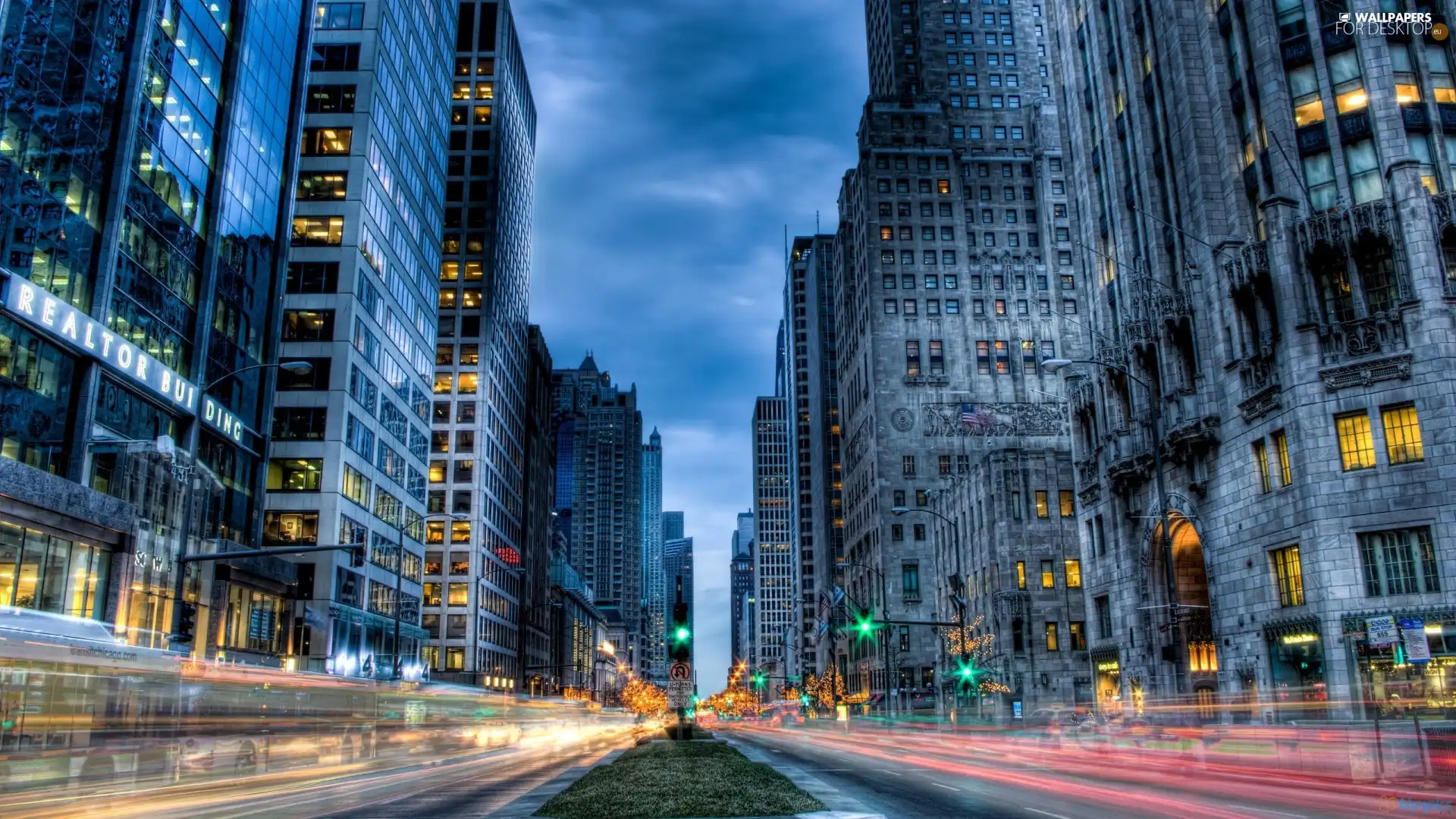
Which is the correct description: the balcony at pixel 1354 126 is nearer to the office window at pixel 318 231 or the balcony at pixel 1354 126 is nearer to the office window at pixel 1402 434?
the office window at pixel 1402 434

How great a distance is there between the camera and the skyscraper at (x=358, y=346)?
66.3 meters

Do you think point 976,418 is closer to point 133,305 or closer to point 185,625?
point 133,305

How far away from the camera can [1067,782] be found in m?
26.9

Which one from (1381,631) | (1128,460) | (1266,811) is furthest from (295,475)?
(1266,811)

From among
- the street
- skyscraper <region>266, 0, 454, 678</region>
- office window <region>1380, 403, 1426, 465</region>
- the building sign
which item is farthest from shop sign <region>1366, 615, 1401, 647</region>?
skyscraper <region>266, 0, 454, 678</region>

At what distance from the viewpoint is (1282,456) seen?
4059cm

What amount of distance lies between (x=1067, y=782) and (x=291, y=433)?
5609 centimetres

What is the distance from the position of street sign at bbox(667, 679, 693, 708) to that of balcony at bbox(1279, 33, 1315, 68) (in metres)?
35.3

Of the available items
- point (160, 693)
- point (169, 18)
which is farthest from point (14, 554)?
point (169, 18)

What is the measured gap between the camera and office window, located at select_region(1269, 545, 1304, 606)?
129 feet

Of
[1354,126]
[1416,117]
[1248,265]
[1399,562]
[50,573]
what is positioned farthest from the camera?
[1248,265]

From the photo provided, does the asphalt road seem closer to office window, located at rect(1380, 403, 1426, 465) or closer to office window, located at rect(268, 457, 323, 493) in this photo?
office window, located at rect(1380, 403, 1426, 465)

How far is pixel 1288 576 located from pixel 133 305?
4777 centimetres

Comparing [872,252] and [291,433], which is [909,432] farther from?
[291,433]
